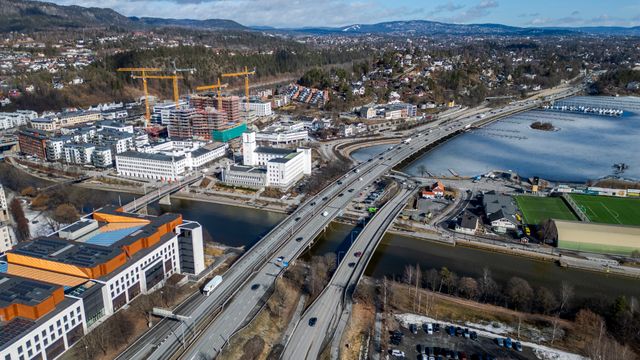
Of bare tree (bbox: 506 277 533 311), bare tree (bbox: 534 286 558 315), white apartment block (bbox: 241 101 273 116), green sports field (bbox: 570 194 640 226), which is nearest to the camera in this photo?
bare tree (bbox: 534 286 558 315)

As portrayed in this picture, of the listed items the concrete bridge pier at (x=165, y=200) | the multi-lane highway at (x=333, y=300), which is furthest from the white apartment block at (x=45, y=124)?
the multi-lane highway at (x=333, y=300)

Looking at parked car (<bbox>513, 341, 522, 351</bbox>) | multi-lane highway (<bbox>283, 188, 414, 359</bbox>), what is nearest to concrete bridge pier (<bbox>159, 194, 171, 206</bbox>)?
multi-lane highway (<bbox>283, 188, 414, 359</bbox>)

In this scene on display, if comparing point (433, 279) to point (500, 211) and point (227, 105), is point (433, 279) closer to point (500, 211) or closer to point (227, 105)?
point (500, 211)

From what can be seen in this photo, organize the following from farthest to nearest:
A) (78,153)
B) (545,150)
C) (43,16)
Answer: (43,16) → (545,150) → (78,153)

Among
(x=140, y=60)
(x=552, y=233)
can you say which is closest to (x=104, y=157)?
(x=552, y=233)

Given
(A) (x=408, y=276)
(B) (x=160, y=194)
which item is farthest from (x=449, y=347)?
(B) (x=160, y=194)

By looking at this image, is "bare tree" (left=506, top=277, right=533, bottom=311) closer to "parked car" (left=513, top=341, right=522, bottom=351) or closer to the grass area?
"parked car" (left=513, top=341, right=522, bottom=351)
